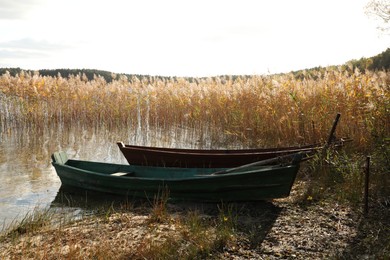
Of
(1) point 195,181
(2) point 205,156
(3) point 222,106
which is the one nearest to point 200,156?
(2) point 205,156

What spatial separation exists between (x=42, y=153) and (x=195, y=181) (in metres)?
7.23

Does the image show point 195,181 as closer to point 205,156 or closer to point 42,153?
point 205,156

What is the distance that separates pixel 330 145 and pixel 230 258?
3.81m

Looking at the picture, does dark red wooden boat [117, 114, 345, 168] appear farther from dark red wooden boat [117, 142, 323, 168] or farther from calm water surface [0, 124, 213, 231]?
calm water surface [0, 124, 213, 231]

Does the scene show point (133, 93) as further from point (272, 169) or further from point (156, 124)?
Answer: point (272, 169)

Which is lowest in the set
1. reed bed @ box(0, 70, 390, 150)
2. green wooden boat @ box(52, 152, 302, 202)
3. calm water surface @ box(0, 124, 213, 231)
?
calm water surface @ box(0, 124, 213, 231)

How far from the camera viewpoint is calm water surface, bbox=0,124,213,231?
7.89 meters

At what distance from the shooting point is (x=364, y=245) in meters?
5.02

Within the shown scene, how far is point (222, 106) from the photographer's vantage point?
530 inches

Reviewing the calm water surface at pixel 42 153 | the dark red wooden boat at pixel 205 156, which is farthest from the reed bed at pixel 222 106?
the dark red wooden boat at pixel 205 156

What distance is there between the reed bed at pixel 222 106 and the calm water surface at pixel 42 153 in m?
0.64

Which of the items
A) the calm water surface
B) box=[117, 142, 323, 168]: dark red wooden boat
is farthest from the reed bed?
box=[117, 142, 323, 168]: dark red wooden boat

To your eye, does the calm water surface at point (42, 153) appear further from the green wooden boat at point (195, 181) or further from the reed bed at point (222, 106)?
the green wooden boat at point (195, 181)

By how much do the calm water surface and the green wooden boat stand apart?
34.1 inches
